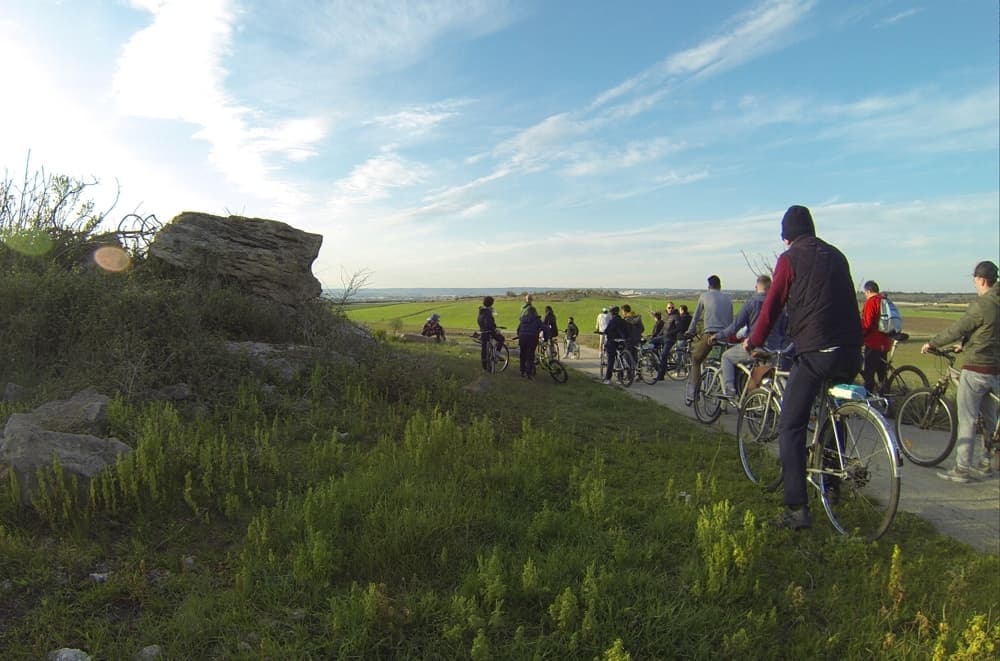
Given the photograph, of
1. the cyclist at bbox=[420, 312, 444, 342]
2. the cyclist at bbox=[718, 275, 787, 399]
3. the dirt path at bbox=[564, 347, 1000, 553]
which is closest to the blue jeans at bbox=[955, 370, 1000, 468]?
the dirt path at bbox=[564, 347, 1000, 553]

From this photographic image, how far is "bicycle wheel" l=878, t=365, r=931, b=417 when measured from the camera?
25.6 feet

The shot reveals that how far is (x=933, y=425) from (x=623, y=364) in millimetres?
7246

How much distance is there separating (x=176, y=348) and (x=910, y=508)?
815cm

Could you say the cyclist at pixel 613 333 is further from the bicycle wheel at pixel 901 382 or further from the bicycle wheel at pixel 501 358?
the bicycle wheel at pixel 901 382

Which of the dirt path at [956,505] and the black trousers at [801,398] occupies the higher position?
the black trousers at [801,398]

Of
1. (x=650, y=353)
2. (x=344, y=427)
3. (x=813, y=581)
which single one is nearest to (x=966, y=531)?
(x=813, y=581)

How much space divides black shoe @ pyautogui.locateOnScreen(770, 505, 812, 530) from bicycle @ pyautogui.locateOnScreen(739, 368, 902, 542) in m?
0.24

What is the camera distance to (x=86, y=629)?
2.52 meters

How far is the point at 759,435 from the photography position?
5281mm

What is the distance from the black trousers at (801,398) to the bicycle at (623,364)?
9086mm

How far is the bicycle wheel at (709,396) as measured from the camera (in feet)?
26.2

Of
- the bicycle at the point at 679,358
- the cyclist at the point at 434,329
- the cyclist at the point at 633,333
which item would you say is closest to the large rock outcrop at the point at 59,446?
the cyclist at the point at 633,333

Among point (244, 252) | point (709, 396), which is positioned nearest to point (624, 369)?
point (709, 396)

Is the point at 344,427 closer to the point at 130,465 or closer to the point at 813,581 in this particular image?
the point at 130,465
